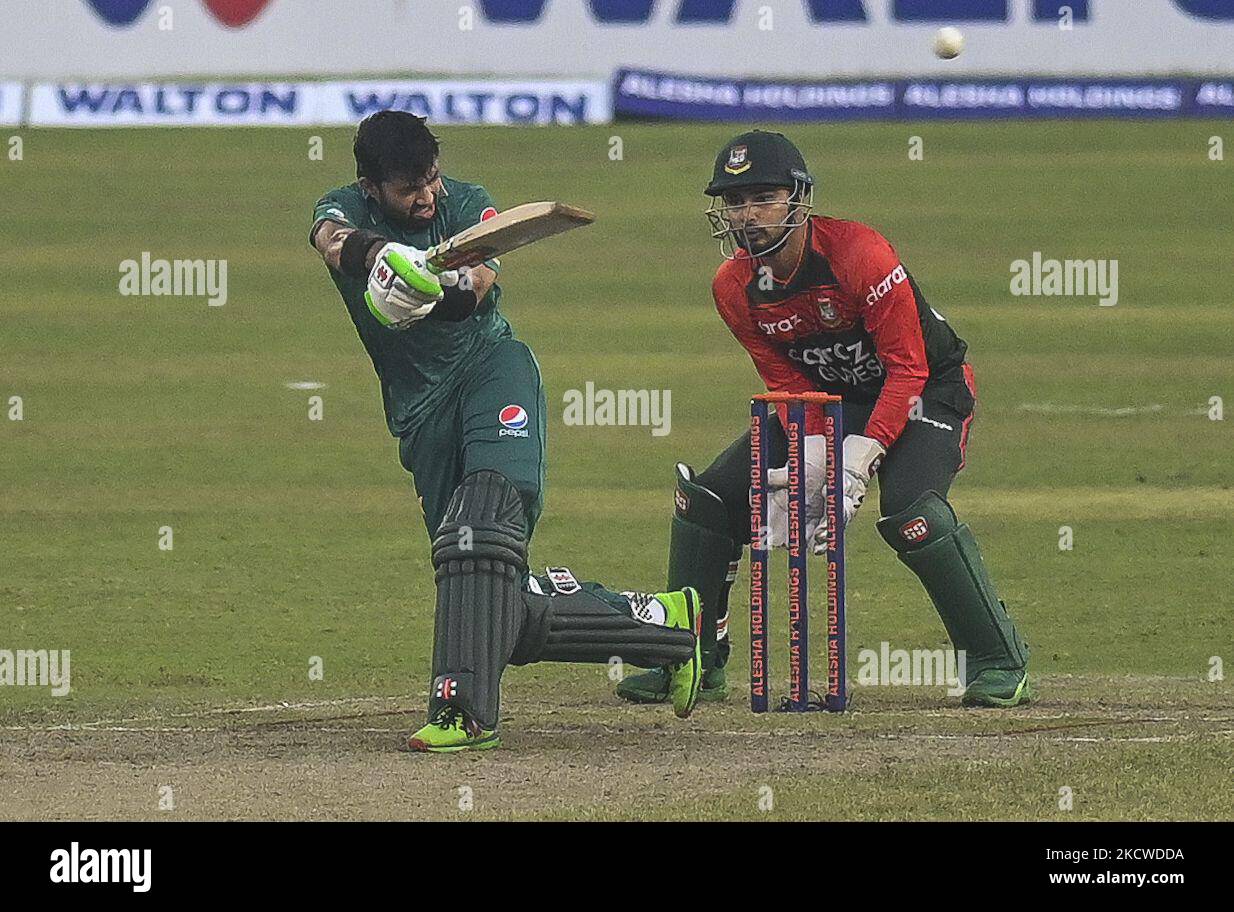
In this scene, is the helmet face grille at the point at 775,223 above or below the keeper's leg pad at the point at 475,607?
above

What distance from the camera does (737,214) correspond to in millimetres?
8586

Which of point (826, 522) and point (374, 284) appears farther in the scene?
point (826, 522)

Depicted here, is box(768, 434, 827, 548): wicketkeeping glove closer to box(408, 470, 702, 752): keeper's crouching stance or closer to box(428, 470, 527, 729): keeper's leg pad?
box(408, 470, 702, 752): keeper's crouching stance

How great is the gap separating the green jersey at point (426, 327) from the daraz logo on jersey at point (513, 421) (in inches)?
11.4

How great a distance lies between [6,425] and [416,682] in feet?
33.2

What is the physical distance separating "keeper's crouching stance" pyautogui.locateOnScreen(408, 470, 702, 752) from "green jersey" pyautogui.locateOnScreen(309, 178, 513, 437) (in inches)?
21.7

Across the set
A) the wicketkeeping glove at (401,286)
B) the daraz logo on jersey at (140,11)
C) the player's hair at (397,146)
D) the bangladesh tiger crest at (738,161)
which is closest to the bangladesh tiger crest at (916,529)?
the bangladesh tiger crest at (738,161)

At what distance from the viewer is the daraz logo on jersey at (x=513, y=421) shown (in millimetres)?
8172

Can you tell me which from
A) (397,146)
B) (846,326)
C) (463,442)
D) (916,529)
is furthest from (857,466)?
(397,146)

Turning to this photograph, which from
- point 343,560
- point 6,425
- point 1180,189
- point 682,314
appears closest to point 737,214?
point 343,560

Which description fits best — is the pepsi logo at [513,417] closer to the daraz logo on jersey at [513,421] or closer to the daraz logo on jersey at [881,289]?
the daraz logo on jersey at [513,421]

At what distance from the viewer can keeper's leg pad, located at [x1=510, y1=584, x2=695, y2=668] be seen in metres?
7.95

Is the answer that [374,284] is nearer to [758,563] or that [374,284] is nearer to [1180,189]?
[758,563]

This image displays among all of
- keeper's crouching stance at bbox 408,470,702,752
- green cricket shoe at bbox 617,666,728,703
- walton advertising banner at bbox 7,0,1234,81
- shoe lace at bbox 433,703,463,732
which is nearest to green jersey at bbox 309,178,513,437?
keeper's crouching stance at bbox 408,470,702,752
